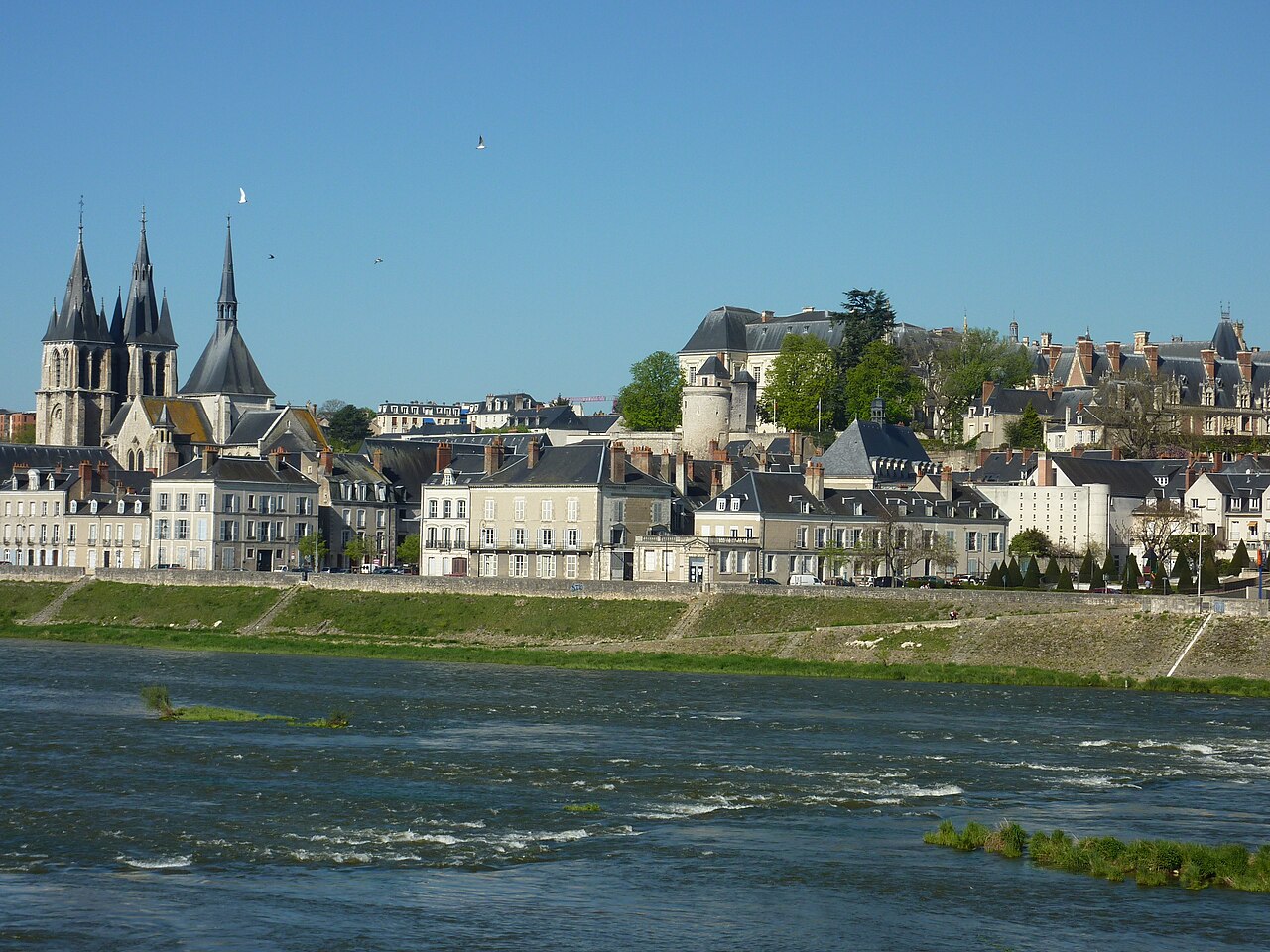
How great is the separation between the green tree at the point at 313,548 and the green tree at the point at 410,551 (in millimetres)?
3431

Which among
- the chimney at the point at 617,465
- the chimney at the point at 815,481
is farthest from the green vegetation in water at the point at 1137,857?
the chimney at the point at 617,465

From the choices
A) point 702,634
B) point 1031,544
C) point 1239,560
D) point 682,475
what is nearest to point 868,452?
point 682,475

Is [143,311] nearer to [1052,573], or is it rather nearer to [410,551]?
[410,551]

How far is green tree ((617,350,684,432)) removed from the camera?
126688 millimetres

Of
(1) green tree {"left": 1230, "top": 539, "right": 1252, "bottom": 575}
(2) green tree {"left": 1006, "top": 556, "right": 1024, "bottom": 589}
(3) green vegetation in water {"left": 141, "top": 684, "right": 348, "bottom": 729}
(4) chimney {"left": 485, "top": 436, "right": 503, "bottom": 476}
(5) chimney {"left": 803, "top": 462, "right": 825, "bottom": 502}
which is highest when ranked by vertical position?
(4) chimney {"left": 485, "top": 436, "right": 503, "bottom": 476}

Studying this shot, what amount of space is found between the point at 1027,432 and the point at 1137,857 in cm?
8004

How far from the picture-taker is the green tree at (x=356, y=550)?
87.3m

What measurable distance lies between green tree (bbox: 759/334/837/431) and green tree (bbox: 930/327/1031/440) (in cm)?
762

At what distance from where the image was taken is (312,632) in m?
69.1

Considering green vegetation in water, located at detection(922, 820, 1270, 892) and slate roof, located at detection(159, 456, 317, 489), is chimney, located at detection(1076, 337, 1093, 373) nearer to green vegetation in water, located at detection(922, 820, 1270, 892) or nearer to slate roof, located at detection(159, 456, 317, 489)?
slate roof, located at detection(159, 456, 317, 489)

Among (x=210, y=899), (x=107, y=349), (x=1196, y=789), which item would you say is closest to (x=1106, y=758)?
(x=1196, y=789)

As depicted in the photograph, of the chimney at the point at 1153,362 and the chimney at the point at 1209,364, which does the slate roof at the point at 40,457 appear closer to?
the chimney at the point at 1153,362

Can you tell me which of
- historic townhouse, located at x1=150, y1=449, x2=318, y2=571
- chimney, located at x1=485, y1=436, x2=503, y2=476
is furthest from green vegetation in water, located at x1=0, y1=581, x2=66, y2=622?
chimney, located at x1=485, y1=436, x2=503, y2=476

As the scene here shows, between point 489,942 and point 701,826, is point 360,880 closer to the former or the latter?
point 489,942
